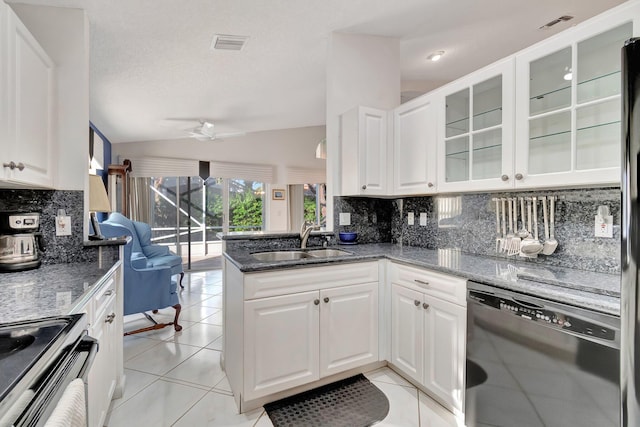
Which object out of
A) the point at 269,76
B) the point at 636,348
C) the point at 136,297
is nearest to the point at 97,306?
the point at 136,297

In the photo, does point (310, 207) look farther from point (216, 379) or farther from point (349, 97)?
point (216, 379)

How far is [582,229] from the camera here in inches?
65.8

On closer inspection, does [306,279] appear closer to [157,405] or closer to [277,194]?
[157,405]

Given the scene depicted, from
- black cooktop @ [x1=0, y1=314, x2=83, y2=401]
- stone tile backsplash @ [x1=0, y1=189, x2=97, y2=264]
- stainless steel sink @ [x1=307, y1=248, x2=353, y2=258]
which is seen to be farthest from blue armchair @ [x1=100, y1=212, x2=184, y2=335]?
black cooktop @ [x1=0, y1=314, x2=83, y2=401]

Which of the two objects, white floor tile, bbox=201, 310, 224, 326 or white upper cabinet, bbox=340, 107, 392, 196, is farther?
white floor tile, bbox=201, 310, 224, 326

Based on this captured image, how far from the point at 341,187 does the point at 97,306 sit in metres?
1.93

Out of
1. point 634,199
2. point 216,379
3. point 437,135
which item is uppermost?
point 437,135

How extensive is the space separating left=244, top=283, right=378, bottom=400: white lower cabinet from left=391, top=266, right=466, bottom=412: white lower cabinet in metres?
0.17

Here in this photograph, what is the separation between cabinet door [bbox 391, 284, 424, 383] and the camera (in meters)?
1.94

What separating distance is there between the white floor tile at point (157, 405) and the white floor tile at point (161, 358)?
22 cm

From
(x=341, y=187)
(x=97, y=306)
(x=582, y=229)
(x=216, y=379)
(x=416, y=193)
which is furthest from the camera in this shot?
(x=341, y=187)

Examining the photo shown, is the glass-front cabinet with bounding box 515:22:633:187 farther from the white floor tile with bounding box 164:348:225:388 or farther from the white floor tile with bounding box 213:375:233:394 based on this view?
the white floor tile with bounding box 164:348:225:388

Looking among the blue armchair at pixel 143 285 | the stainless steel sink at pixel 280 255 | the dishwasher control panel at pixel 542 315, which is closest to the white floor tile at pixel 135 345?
the blue armchair at pixel 143 285

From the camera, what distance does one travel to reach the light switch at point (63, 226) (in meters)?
1.87
